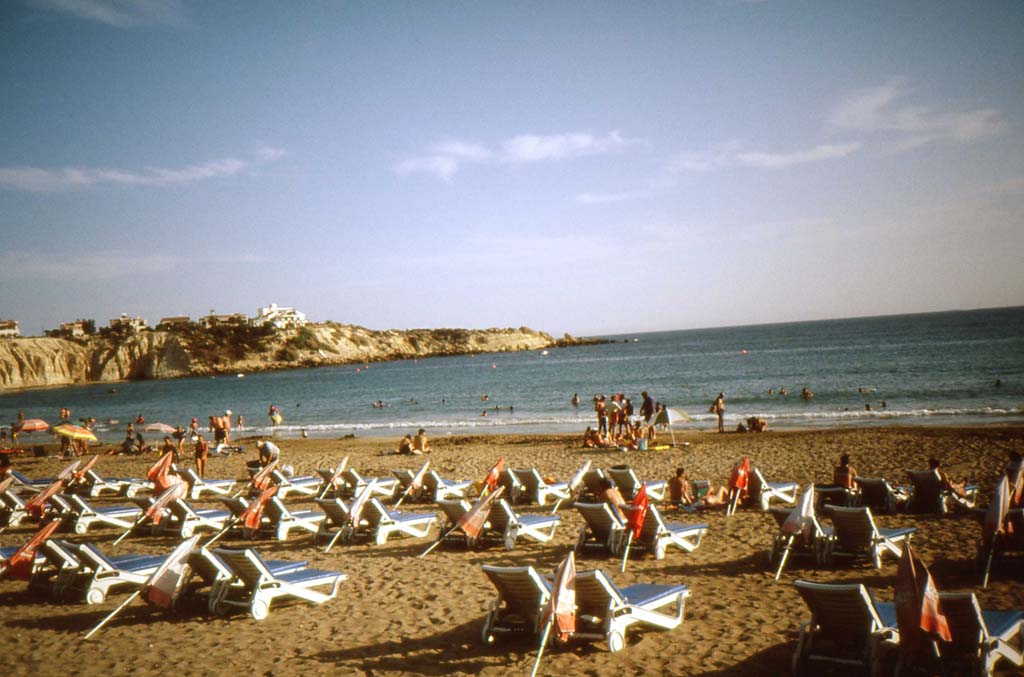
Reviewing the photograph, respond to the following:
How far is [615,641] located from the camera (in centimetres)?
560

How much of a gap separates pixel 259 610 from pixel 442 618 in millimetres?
2006

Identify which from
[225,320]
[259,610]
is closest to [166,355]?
[225,320]

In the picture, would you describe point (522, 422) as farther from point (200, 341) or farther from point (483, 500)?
point (200, 341)

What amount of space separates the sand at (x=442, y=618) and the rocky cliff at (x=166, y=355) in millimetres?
106083

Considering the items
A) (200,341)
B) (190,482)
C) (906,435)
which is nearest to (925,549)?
(906,435)

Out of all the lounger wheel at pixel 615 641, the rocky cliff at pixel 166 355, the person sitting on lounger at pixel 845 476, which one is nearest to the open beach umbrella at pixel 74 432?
the lounger wheel at pixel 615 641

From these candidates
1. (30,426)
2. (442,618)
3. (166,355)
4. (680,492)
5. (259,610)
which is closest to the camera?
Answer: (442,618)

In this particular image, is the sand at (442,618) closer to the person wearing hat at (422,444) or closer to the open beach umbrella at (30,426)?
the person wearing hat at (422,444)

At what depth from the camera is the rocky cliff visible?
10512 cm

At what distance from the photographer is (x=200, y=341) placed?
111625 millimetres

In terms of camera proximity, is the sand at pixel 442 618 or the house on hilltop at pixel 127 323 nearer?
the sand at pixel 442 618

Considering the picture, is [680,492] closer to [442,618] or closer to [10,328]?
[442,618]

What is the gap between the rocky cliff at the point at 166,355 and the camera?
105 metres

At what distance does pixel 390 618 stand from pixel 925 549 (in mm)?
6811
